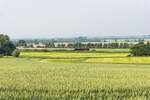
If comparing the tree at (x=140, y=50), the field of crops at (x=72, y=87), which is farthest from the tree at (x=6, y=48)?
the field of crops at (x=72, y=87)

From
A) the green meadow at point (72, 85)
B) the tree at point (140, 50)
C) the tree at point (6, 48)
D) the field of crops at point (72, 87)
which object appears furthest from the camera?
the tree at point (6, 48)

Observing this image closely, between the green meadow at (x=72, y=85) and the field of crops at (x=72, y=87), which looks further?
the green meadow at (x=72, y=85)

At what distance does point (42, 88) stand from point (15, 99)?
3.05 m

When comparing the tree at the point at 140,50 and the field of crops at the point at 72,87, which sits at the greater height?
the field of crops at the point at 72,87

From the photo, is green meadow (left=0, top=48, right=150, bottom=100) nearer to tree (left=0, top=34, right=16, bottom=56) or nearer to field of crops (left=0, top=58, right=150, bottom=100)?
field of crops (left=0, top=58, right=150, bottom=100)

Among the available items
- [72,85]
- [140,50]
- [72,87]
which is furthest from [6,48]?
[72,87]

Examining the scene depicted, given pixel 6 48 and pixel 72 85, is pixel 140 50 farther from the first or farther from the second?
pixel 72 85

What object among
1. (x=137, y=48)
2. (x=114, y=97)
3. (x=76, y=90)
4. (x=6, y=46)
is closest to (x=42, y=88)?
(x=76, y=90)

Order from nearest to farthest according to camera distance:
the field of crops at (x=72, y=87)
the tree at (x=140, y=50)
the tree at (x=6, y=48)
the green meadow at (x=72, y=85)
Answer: the field of crops at (x=72, y=87), the green meadow at (x=72, y=85), the tree at (x=140, y=50), the tree at (x=6, y=48)

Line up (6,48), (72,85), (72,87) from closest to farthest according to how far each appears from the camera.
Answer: (72,87), (72,85), (6,48)

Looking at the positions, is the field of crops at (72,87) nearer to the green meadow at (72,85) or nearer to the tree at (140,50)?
the green meadow at (72,85)

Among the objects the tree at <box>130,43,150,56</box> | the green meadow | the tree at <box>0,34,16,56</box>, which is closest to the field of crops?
the green meadow

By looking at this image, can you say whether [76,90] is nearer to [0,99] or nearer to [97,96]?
[97,96]

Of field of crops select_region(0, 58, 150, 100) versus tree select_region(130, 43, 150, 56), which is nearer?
field of crops select_region(0, 58, 150, 100)
